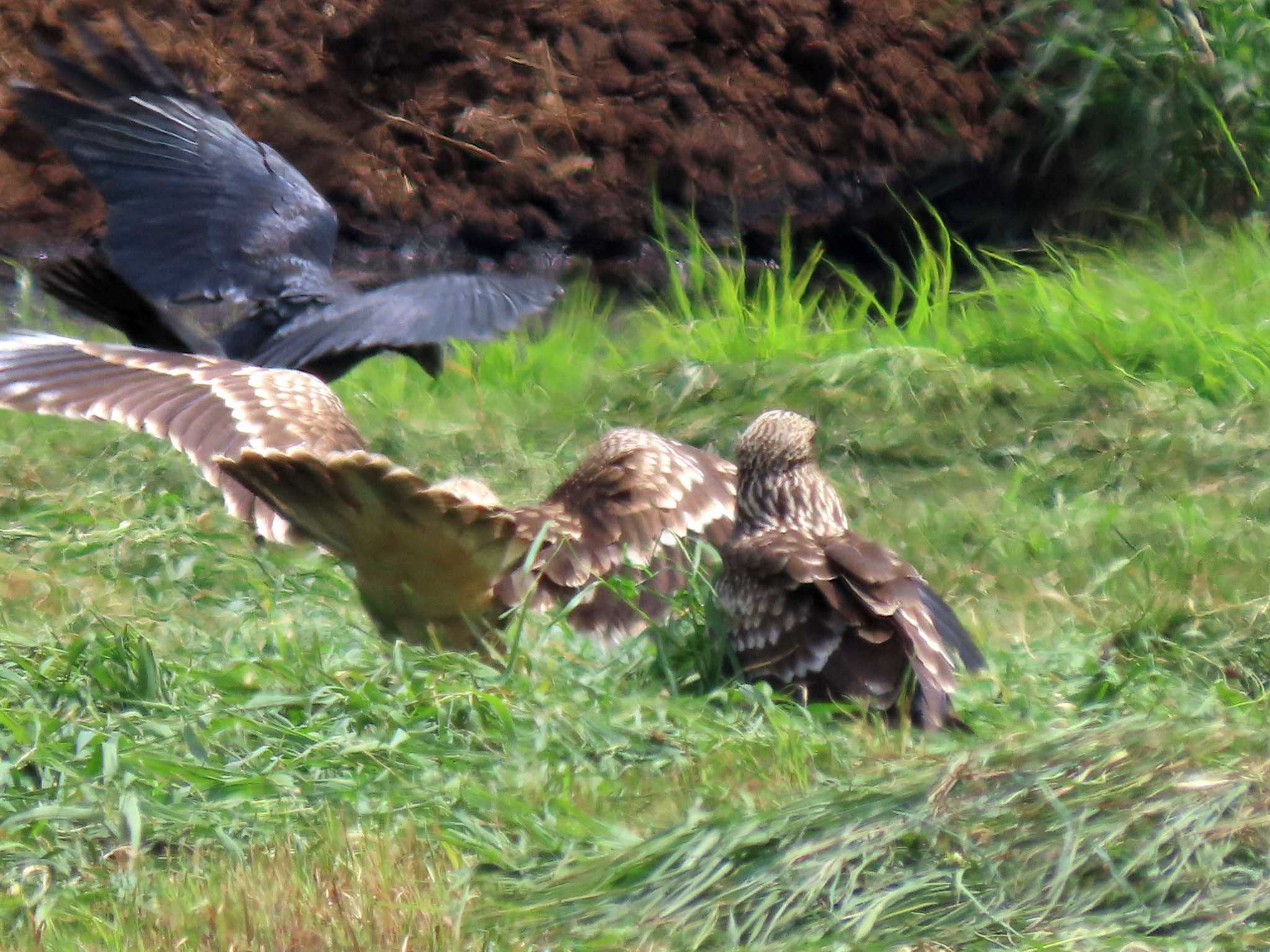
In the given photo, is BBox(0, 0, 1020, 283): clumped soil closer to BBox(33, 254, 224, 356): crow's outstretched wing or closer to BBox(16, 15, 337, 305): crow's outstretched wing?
BBox(16, 15, 337, 305): crow's outstretched wing

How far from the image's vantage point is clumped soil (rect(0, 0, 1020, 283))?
9.67 meters

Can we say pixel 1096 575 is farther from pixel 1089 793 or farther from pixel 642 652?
pixel 1089 793

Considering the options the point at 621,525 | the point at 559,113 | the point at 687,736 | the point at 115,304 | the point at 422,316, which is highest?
the point at 687,736

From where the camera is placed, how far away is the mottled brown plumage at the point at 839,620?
3.43 m

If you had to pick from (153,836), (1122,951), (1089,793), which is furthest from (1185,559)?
(153,836)

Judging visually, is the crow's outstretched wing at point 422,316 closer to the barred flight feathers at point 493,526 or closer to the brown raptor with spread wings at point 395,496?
the brown raptor with spread wings at point 395,496

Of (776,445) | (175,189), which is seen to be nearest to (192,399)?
(776,445)

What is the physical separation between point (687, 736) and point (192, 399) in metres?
1.94

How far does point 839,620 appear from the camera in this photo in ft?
11.5

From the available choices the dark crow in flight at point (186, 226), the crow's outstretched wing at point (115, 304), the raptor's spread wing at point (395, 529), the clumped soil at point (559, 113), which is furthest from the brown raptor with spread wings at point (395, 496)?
the clumped soil at point (559, 113)

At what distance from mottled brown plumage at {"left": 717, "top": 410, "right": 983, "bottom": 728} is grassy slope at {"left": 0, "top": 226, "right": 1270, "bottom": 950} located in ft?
0.28

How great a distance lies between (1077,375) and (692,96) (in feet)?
14.0

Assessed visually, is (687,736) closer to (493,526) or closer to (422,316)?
(493,526)

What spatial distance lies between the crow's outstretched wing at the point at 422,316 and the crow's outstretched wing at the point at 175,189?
17.8 inches
